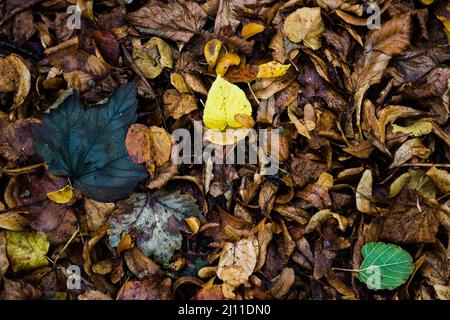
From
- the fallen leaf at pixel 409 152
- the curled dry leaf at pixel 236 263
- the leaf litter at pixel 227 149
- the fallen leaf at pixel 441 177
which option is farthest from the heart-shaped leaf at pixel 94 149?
the fallen leaf at pixel 441 177

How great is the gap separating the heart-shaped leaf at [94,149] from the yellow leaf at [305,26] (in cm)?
64

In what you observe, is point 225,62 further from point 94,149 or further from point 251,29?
point 94,149

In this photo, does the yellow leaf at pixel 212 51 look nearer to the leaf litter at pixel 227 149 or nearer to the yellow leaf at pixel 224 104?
the leaf litter at pixel 227 149

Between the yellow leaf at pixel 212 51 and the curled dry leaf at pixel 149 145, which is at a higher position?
the yellow leaf at pixel 212 51

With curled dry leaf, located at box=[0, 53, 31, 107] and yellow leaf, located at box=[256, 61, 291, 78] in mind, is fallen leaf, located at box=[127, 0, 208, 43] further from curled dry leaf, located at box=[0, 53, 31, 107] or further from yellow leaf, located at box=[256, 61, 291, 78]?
curled dry leaf, located at box=[0, 53, 31, 107]

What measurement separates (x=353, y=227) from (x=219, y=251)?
0.48 m

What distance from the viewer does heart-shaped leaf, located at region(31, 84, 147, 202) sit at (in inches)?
67.0

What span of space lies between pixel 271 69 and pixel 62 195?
2.85 ft

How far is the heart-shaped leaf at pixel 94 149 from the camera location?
170 cm

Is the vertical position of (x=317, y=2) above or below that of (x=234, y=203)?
above

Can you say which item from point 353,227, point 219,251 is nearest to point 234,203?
point 219,251

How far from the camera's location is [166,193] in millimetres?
1749

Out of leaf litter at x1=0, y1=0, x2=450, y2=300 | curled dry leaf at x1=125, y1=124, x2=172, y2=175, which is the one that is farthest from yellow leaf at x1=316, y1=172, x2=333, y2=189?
curled dry leaf at x1=125, y1=124, x2=172, y2=175
